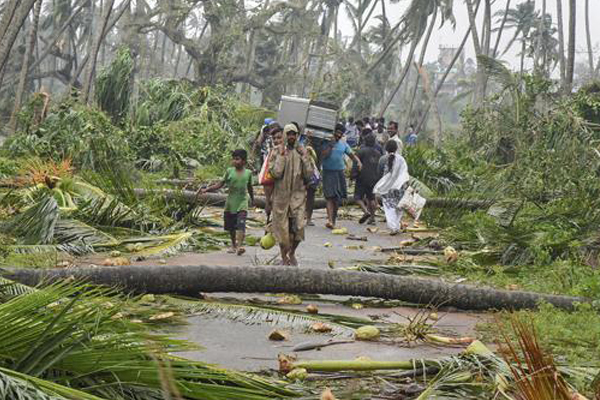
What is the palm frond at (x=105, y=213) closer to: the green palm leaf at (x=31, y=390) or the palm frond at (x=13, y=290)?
the palm frond at (x=13, y=290)

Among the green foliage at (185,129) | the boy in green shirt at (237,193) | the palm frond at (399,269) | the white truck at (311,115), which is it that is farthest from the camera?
the green foliage at (185,129)

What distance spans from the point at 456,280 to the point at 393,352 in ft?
11.1

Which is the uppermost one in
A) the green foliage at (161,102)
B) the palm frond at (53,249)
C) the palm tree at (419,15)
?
Answer: the palm tree at (419,15)

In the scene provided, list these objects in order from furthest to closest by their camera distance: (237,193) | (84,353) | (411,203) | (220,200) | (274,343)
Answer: (220,200) < (411,203) < (237,193) < (274,343) < (84,353)

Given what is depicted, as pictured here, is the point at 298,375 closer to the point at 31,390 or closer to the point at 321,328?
the point at 321,328

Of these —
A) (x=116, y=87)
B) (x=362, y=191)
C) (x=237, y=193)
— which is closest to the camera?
(x=237, y=193)

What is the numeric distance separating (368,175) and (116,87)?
9791 millimetres

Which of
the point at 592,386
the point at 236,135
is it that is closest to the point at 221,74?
the point at 236,135

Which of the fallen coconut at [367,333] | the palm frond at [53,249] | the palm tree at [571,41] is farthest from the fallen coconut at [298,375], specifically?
the palm tree at [571,41]

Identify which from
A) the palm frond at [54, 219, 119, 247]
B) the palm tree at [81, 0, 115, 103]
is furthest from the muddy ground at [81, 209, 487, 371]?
the palm tree at [81, 0, 115, 103]

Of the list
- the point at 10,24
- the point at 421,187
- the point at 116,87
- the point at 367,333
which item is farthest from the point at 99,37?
the point at 367,333

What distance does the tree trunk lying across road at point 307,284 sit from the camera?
757 cm

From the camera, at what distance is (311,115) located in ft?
62.5

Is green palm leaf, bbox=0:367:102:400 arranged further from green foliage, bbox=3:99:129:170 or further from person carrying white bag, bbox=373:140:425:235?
green foliage, bbox=3:99:129:170
